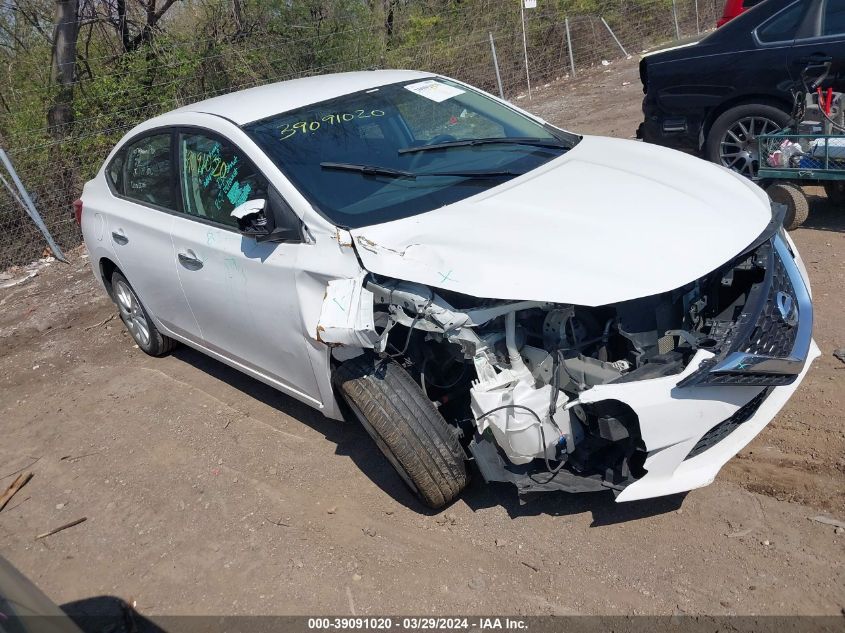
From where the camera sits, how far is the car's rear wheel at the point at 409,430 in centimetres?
327

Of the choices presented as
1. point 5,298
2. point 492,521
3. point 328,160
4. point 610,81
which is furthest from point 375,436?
point 610,81

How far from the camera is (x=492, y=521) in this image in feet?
11.2

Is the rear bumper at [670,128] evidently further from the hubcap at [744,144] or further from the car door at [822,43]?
the car door at [822,43]

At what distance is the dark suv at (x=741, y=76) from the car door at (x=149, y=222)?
4424 millimetres

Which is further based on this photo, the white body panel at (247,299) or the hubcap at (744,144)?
the hubcap at (744,144)

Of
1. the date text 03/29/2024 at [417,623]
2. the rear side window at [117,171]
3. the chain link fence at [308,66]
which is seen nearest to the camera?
the date text 03/29/2024 at [417,623]

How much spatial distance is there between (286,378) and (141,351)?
8.44 ft

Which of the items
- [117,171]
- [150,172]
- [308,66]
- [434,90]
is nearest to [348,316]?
[434,90]

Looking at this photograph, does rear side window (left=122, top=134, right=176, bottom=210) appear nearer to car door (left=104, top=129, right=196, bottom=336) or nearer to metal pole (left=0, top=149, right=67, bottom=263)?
car door (left=104, top=129, right=196, bottom=336)

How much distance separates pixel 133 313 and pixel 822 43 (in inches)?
226

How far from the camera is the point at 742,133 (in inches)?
256

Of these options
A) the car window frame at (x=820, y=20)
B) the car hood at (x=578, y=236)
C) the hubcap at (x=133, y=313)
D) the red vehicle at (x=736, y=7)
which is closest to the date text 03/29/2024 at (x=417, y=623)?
the car hood at (x=578, y=236)

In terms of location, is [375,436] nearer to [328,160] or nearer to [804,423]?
[328,160]

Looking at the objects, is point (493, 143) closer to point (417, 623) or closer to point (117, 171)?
point (417, 623)
